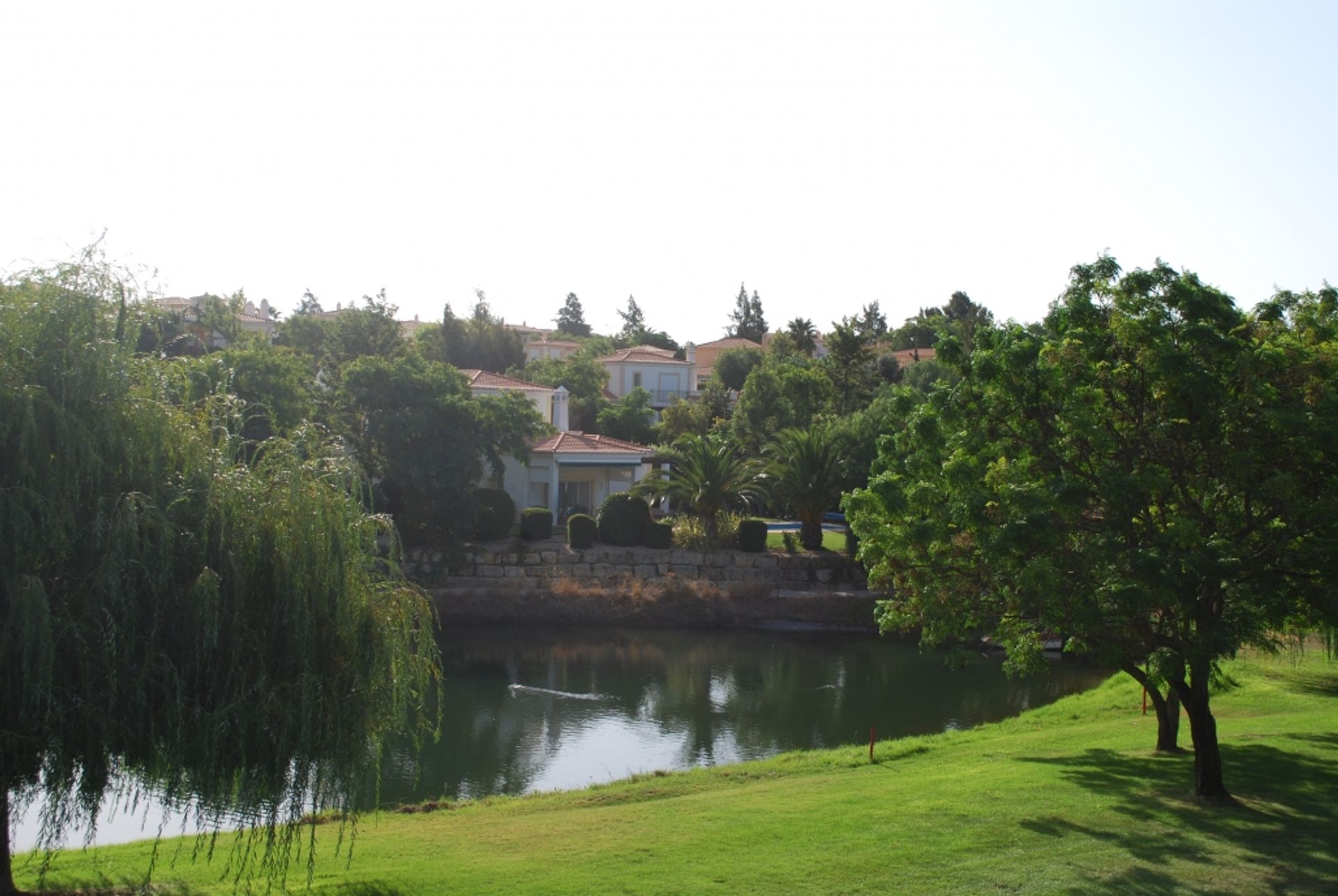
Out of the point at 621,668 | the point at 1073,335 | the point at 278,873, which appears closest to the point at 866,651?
the point at 621,668

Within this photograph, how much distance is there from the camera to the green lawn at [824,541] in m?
46.0

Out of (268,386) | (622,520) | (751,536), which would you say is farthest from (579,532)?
(268,386)

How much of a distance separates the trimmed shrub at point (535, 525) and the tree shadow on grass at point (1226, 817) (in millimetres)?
29078

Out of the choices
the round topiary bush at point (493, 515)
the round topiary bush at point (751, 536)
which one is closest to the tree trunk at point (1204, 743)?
the round topiary bush at point (751, 536)

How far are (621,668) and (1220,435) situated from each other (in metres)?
22.8

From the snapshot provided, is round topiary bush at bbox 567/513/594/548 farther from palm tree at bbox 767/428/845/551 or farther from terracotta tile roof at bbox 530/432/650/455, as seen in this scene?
palm tree at bbox 767/428/845/551

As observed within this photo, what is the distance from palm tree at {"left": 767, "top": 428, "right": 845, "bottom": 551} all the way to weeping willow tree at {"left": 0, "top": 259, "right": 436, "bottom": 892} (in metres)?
34.6

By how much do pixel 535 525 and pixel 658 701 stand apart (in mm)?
16179

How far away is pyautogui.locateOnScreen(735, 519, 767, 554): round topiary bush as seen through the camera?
44531mm

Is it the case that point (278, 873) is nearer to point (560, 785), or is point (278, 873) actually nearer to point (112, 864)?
point (112, 864)

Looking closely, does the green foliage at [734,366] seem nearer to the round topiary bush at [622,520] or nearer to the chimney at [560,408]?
the chimney at [560,408]

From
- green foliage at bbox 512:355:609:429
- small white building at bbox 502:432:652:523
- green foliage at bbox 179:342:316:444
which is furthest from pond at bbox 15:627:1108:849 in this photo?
green foliage at bbox 512:355:609:429

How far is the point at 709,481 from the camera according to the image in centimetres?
4488

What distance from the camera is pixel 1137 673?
1542 cm
